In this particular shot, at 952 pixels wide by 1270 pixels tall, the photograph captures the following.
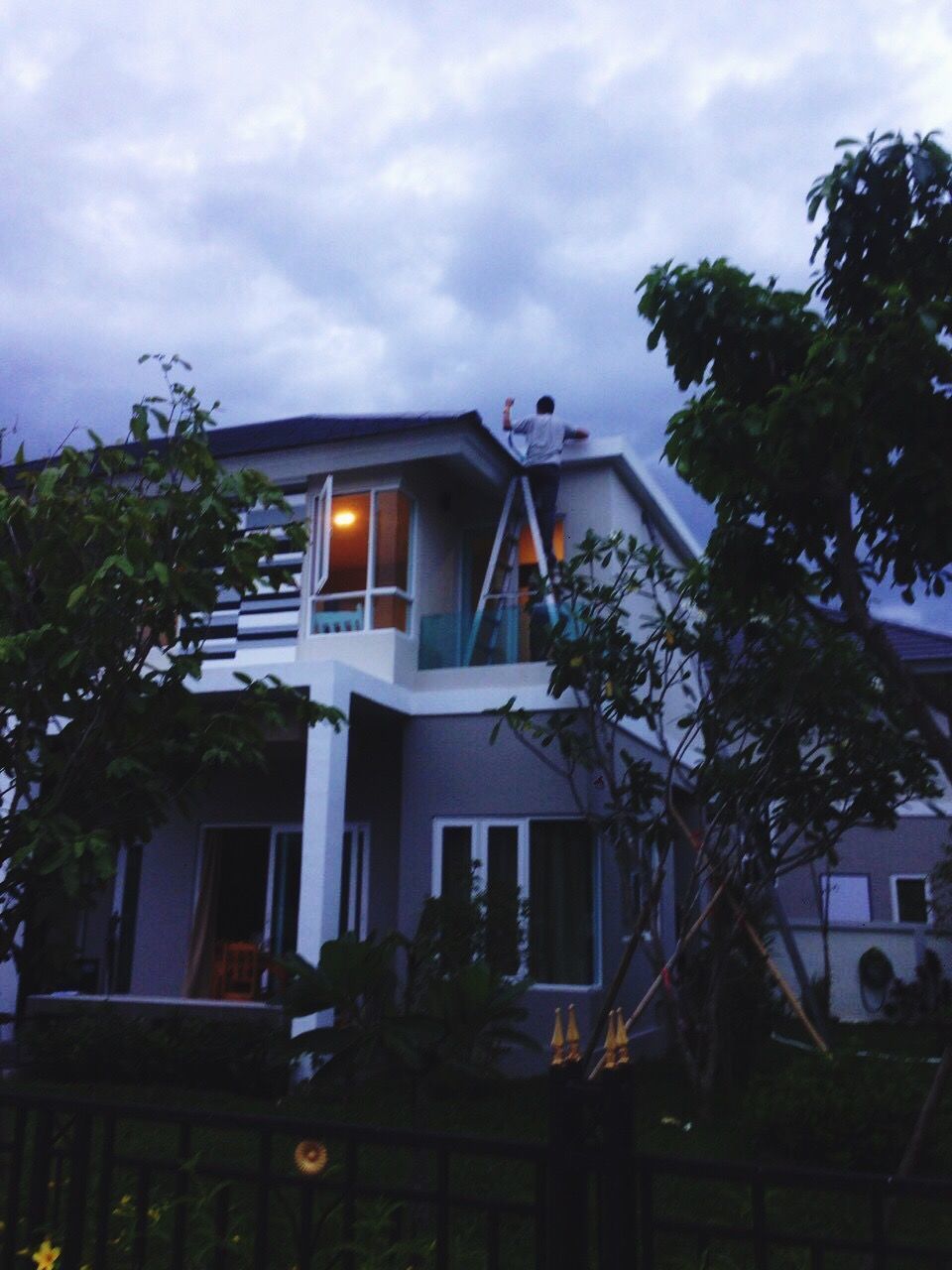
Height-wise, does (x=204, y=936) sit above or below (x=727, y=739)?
below

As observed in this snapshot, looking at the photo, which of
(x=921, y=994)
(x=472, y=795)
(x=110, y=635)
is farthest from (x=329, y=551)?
(x=921, y=994)

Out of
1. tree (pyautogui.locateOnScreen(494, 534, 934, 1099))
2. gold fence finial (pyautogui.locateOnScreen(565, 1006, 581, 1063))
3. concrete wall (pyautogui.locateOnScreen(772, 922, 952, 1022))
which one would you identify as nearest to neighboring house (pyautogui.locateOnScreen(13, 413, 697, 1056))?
tree (pyautogui.locateOnScreen(494, 534, 934, 1099))

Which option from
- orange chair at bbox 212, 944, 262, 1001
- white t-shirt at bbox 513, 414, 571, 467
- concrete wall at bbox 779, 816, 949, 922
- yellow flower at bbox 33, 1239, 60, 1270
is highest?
white t-shirt at bbox 513, 414, 571, 467

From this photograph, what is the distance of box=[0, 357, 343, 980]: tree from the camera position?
18.1 ft

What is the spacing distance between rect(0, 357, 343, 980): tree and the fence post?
2.97 metres

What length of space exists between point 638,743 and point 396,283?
314 inches

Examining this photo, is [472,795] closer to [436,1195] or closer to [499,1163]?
[499,1163]

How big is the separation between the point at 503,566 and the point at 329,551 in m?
1.89

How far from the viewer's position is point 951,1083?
945 cm

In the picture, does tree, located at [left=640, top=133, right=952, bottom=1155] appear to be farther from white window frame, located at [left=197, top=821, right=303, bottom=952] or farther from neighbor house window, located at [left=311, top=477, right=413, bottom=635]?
white window frame, located at [left=197, top=821, right=303, bottom=952]

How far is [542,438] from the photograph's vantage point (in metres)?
12.6

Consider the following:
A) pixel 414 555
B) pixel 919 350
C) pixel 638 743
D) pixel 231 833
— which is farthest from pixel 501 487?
pixel 919 350

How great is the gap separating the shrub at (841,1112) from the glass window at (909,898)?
→ 39.0 ft

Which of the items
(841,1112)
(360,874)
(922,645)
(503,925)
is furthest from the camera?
(922,645)
